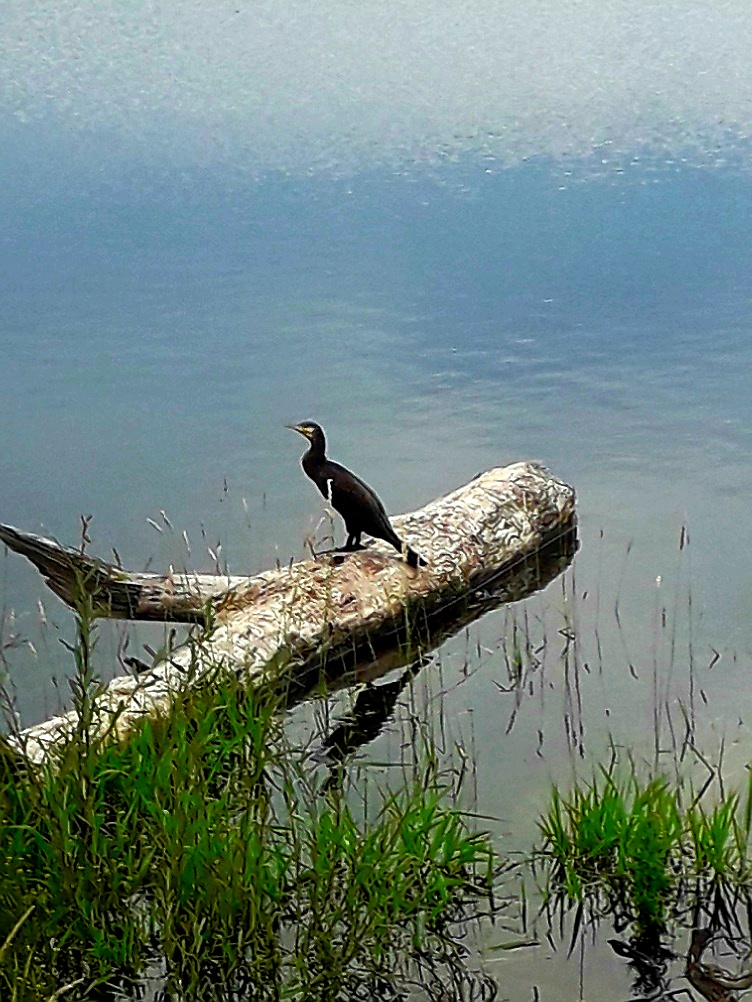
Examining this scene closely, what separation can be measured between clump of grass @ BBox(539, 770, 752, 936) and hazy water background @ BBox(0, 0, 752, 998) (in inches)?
10.8

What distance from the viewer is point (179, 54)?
23.4 m

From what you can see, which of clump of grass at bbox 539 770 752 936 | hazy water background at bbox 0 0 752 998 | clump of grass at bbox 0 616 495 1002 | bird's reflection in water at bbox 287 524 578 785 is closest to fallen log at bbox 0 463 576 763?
bird's reflection in water at bbox 287 524 578 785

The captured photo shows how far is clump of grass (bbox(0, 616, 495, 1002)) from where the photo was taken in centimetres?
324

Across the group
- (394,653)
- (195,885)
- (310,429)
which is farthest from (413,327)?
(195,885)

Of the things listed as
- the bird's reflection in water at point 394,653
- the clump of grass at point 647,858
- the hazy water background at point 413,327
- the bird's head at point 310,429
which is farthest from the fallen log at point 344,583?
the clump of grass at point 647,858

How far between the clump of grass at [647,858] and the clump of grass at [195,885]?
0.39 m

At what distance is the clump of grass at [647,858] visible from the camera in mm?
3807

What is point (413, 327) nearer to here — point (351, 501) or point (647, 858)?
point (351, 501)

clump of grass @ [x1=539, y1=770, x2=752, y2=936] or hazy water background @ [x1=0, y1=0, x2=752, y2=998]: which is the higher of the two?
hazy water background @ [x1=0, y1=0, x2=752, y2=998]

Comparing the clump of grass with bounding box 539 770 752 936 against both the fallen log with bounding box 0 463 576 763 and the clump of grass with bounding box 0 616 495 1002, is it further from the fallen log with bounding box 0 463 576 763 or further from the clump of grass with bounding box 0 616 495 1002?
the fallen log with bounding box 0 463 576 763

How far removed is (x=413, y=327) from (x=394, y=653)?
528 centimetres

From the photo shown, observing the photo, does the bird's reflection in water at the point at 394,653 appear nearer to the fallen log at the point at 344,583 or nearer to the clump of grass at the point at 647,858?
the fallen log at the point at 344,583

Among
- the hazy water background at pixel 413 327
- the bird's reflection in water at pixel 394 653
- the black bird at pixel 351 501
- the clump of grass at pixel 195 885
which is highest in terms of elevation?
the hazy water background at pixel 413 327

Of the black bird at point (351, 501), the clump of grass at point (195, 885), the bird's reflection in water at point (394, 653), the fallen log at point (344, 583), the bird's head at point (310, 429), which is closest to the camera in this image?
the clump of grass at point (195, 885)
